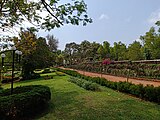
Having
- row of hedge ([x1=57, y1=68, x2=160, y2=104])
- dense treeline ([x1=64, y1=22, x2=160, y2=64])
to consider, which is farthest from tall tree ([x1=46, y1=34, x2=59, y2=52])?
row of hedge ([x1=57, y1=68, x2=160, y2=104])

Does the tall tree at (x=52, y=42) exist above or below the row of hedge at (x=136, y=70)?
above

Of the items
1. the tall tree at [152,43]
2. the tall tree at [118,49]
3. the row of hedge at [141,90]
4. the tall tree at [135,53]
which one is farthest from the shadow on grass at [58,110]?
the tall tree at [118,49]

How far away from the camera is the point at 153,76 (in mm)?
15492

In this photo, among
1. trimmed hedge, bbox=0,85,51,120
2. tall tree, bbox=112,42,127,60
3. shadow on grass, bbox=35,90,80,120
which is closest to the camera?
trimmed hedge, bbox=0,85,51,120

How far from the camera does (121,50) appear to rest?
138 feet

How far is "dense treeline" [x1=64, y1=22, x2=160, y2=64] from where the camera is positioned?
29612 millimetres

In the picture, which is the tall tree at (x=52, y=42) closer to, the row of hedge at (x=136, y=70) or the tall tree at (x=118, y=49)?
the tall tree at (x=118, y=49)

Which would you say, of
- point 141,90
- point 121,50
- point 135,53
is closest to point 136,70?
point 141,90

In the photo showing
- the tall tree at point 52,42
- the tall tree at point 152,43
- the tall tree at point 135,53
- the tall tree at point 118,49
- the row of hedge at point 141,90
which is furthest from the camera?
the tall tree at point 52,42

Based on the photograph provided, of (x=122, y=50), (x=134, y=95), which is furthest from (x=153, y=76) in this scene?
(x=122, y=50)

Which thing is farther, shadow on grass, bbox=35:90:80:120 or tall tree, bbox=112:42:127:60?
tall tree, bbox=112:42:127:60

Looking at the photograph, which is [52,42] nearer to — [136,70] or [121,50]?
[121,50]

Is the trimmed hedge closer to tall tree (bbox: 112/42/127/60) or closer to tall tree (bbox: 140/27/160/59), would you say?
tall tree (bbox: 140/27/160/59)

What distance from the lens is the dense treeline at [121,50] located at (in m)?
29.6
